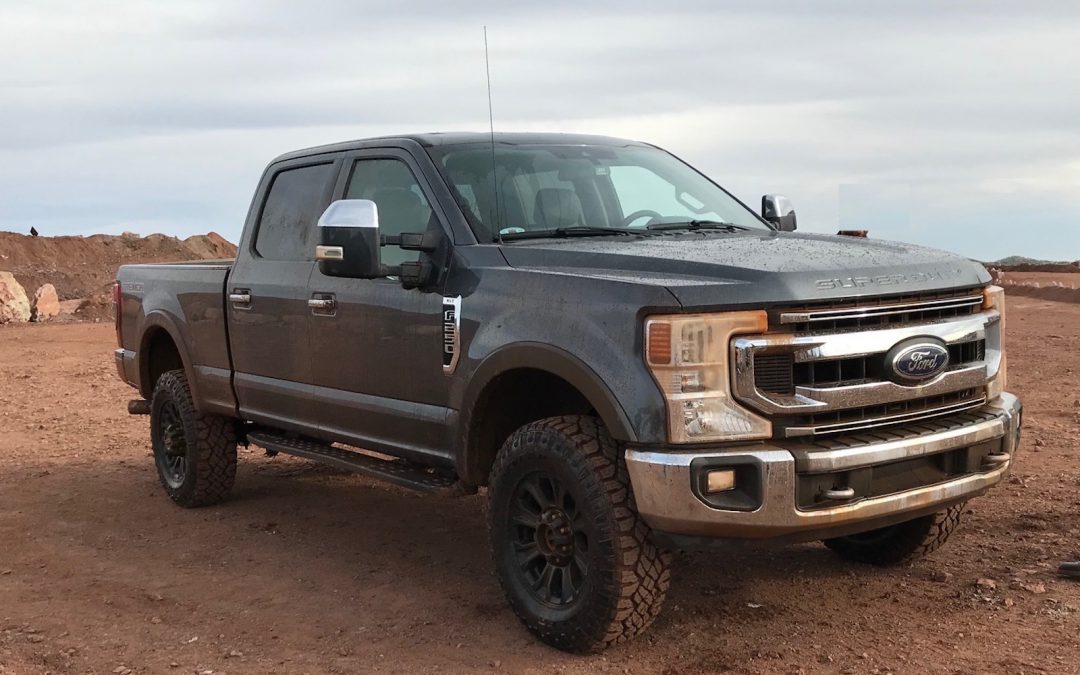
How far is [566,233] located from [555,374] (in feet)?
3.23

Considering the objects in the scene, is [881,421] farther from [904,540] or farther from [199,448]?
[199,448]

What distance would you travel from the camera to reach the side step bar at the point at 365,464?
5.36 meters

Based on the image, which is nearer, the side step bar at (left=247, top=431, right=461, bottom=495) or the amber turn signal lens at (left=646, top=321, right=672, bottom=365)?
the amber turn signal lens at (left=646, top=321, right=672, bottom=365)

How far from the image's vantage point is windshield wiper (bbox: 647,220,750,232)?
218 inches

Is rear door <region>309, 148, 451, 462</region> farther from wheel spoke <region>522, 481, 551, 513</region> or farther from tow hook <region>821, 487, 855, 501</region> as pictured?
tow hook <region>821, 487, 855, 501</region>

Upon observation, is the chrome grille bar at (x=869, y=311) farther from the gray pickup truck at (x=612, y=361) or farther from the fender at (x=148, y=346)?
the fender at (x=148, y=346)

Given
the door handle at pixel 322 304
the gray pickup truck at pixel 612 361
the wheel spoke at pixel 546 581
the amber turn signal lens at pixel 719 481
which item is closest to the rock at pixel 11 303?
the gray pickup truck at pixel 612 361

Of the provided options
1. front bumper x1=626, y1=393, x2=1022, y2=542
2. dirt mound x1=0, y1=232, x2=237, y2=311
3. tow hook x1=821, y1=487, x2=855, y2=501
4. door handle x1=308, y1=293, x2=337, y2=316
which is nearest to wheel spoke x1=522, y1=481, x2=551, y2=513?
front bumper x1=626, y1=393, x2=1022, y2=542

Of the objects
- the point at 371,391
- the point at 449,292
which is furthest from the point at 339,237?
the point at 371,391

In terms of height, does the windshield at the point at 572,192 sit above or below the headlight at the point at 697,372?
above

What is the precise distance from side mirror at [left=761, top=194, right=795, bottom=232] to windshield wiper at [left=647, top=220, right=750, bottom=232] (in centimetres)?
71

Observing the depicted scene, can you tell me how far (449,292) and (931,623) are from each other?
2457 millimetres

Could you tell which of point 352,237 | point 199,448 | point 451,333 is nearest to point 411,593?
point 451,333

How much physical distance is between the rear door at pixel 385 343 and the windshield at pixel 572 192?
21cm
